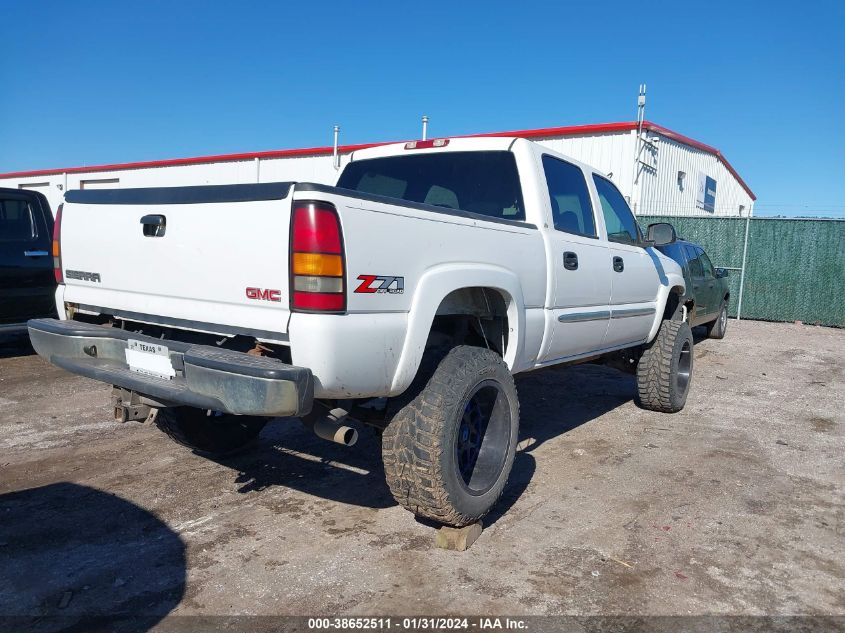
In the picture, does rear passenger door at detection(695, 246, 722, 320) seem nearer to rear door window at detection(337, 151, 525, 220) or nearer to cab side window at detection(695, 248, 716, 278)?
cab side window at detection(695, 248, 716, 278)

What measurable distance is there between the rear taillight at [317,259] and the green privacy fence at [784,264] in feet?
46.8

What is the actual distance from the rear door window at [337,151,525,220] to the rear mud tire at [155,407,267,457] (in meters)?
1.71

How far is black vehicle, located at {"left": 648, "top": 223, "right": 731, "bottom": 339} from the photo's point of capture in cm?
920

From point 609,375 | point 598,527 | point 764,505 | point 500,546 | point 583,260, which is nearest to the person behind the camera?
point 500,546

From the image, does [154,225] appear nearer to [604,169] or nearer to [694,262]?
[694,262]

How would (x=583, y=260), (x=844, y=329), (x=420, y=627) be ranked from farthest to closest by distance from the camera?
(x=844, y=329) → (x=583, y=260) → (x=420, y=627)

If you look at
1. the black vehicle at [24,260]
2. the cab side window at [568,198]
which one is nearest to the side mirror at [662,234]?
the cab side window at [568,198]

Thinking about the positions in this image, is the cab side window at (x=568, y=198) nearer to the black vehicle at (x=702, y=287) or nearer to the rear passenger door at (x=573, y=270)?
the rear passenger door at (x=573, y=270)

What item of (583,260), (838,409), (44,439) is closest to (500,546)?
(583,260)

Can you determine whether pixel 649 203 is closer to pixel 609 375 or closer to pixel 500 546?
pixel 609 375

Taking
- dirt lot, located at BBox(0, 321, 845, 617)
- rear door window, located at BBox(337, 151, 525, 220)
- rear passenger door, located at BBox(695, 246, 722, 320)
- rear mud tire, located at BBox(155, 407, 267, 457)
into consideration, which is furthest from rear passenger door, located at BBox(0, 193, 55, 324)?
rear passenger door, located at BBox(695, 246, 722, 320)

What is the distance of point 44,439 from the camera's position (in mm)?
4719

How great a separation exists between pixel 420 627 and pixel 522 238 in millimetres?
2016

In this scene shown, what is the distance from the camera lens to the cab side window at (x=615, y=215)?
191 inches
